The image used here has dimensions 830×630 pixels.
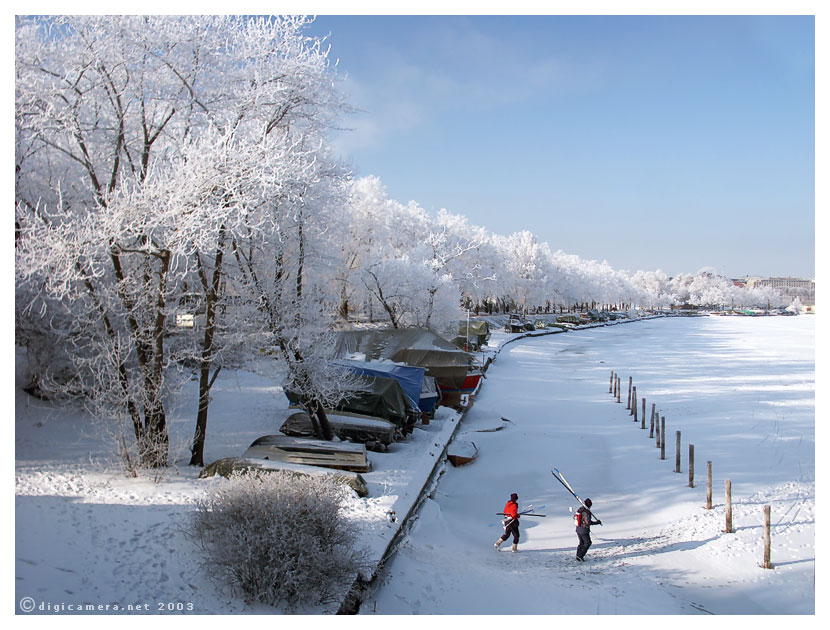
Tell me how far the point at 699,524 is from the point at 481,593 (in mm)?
6548

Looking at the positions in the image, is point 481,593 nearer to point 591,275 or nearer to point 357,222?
point 357,222

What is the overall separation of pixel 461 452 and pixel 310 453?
20.3 ft

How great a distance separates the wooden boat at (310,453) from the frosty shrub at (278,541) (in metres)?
4.64

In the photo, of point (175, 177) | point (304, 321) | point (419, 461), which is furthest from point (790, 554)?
point (175, 177)

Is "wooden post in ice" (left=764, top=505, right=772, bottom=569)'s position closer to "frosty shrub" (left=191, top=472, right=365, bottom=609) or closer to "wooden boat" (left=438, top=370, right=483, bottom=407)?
"frosty shrub" (left=191, top=472, right=365, bottom=609)

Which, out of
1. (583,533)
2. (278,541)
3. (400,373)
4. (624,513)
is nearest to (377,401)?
(400,373)

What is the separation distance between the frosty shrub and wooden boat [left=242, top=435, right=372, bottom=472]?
4.64 meters

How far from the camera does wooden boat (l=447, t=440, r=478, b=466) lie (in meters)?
17.1

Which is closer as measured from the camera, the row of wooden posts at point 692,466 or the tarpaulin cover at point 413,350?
the row of wooden posts at point 692,466

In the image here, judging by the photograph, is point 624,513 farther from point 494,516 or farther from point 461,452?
point 461,452

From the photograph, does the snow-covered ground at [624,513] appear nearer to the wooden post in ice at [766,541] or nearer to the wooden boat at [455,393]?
the wooden post in ice at [766,541]

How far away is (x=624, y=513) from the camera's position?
1377 cm

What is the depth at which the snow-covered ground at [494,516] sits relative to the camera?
276 inches

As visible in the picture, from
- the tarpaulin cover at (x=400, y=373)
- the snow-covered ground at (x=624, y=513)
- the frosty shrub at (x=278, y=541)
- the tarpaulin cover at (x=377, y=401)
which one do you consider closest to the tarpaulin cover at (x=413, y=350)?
the snow-covered ground at (x=624, y=513)
